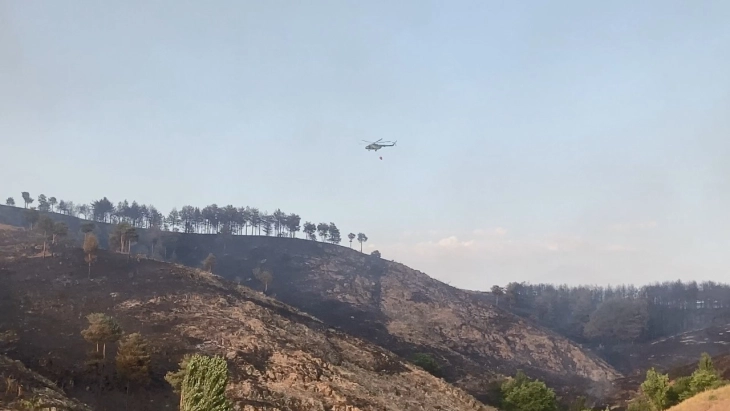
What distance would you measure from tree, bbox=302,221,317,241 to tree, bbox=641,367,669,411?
13590 centimetres

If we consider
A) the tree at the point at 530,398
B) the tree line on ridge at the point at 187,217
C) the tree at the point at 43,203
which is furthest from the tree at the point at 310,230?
the tree at the point at 530,398

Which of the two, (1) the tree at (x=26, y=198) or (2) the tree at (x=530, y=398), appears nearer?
(2) the tree at (x=530, y=398)

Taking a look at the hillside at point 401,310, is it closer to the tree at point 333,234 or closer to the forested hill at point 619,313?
the tree at point 333,234

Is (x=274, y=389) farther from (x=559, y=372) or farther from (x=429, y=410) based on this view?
(x=559, y=372)

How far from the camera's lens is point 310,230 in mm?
174250

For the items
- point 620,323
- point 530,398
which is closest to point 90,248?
point 530,398

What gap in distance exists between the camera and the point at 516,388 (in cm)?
5531

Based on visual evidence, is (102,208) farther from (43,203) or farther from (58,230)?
(58,230)

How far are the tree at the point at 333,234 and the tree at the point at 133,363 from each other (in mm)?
131397

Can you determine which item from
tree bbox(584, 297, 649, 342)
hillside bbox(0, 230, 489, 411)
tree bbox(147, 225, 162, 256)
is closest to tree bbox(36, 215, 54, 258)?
hillside bbox(0, 230, 489, 411)

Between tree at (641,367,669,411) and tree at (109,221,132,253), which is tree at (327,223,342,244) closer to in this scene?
tree at (109,221,132,253)

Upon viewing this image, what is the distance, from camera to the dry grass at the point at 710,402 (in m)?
27.2

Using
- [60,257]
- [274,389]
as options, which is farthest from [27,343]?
[60,257]

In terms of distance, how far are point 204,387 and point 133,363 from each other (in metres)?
24.6
